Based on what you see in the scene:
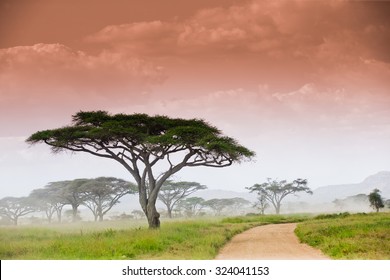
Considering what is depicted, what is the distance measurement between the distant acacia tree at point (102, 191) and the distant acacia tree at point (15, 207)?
295 centimetres

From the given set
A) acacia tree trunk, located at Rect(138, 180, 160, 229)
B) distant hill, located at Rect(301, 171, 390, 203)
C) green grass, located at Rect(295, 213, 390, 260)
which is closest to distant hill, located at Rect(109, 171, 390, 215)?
distant hill, located at Rect(301, 171, 390, 203)

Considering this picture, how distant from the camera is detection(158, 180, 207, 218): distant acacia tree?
2142cm

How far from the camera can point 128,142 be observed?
45.0 feet

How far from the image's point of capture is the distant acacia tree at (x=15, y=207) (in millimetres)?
24375

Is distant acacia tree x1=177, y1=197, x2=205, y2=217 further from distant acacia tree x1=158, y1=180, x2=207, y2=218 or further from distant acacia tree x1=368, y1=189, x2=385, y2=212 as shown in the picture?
distant acacia tree x1=368, y1=189, x2=385, y2=212

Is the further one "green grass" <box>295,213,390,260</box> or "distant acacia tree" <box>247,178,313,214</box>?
"distant acacia tree" <box>247,178,313,214</box>

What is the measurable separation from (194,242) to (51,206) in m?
18.2

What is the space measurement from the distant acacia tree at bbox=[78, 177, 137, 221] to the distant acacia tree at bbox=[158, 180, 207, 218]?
2.30m

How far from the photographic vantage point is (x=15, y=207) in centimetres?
2494

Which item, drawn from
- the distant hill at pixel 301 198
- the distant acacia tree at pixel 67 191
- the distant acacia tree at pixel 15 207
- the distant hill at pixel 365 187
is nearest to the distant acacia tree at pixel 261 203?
the distant hill at pixel 301 198

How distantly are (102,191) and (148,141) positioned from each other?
11693 millimetres

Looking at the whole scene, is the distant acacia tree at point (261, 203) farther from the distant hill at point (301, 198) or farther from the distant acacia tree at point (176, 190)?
the distant acacia tree at point (176, 190)
